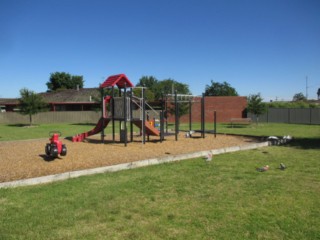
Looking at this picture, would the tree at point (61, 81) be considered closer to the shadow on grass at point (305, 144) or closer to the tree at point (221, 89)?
the tree at point (221, 89)

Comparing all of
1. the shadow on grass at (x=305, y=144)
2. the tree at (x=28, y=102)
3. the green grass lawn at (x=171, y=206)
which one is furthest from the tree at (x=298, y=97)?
the green grass lawn at (x=171, y=206)

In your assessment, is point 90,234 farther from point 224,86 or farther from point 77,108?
point 224,86

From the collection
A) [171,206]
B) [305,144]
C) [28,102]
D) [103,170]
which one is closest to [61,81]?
[28,102]

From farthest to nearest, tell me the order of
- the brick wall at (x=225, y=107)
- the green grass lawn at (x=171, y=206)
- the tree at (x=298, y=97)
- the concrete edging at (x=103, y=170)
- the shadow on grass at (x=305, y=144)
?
the tree at (x=298, y=97)
the brick wall at (x=225, y=107)
the shadow on grass at (x=305, y=144)
the concrete edging at (x=103, y=170)
the green grass lawn at (x=171, y=206)

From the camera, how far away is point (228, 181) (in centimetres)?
699

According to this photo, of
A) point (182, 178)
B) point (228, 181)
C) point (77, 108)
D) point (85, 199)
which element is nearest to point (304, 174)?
point (228, 181)

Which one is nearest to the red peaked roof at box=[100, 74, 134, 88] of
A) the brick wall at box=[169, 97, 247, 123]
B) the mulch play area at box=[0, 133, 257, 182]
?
the mulch play area at box=[0, 133, 257, 182]

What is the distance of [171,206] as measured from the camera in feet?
17.6

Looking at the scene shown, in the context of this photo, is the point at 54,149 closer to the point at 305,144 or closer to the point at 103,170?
the point at 103,170

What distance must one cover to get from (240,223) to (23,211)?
132 inches

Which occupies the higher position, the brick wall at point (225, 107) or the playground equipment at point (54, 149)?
the brick wall at point (225, 107)

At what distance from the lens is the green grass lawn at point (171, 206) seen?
4.34 meters

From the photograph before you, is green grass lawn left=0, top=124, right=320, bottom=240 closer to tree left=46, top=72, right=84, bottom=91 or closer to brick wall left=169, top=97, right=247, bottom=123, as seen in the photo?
brick wall left=169, top=97, right=247, bottom=123

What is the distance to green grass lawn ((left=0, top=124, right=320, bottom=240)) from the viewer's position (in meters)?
4.34
